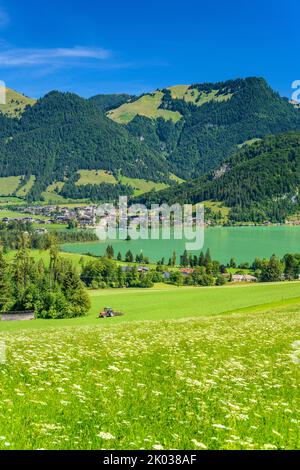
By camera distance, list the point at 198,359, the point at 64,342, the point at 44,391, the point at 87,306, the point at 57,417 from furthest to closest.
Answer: the point at 87,306
the point at 64,342
the point at 198,359
the point at 44,391
the point at 57,417

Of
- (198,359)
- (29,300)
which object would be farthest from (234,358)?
(29,300)

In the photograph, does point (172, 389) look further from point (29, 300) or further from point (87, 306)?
point (29, 300)

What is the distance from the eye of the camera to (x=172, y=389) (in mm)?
13086

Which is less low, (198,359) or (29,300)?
(198,359)

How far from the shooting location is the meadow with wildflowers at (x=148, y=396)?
29.4ft

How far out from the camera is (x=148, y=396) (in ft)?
40.2

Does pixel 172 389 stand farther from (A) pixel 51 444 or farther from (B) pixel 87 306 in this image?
(B) pixel 87 306

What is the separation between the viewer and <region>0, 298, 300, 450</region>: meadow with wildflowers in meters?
8.96

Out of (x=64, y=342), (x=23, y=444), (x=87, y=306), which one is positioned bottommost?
(x=87, y=306)

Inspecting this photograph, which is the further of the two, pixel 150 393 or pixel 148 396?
pixel 150 393

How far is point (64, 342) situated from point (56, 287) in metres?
61.9

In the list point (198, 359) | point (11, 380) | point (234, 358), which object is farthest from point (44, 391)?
point (234, 358)

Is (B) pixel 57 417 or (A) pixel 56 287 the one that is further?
(A) pixel 56 287

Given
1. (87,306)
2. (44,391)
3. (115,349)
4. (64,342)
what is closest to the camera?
(44,391)
